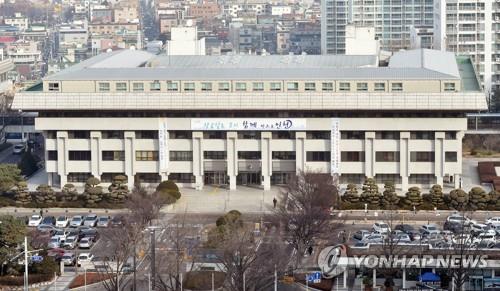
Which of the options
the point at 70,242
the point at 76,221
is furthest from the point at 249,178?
the point at 70,242

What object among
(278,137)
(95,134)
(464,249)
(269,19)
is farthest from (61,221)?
(269,19)

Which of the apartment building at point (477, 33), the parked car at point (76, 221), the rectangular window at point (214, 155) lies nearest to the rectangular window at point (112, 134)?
the rectangular window at point (214, 155)

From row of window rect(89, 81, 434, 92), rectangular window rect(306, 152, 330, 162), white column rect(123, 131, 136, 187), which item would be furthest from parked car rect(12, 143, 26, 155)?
rectangular window rect(306, 152, 330, 162)

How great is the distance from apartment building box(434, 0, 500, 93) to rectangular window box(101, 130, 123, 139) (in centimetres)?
2070

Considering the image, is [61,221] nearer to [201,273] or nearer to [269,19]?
[201,273]

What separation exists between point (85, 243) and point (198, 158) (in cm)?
821

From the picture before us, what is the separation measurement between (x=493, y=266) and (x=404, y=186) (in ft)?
40.0

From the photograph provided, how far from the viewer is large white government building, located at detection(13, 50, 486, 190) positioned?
40812 millimetres

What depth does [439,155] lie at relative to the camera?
41156 millimetres

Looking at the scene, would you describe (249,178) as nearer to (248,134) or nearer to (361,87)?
(248,134)

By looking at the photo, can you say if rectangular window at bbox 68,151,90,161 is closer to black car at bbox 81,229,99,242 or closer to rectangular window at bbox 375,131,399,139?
black car at bbox 81,229,99,242

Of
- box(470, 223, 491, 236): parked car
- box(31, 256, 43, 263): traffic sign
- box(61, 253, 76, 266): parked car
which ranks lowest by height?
box(61, 253, 76, 266): parked car

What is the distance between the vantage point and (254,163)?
4200cm

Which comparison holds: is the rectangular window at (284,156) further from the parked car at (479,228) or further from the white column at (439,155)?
the parked car at (479,228)
